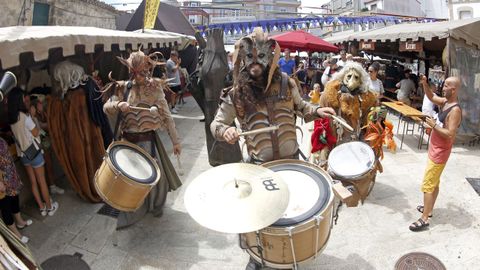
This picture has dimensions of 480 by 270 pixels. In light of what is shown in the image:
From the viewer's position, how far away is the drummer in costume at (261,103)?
2.81 meters

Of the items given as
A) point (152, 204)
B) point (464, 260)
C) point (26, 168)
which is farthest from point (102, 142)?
point (464, 260)

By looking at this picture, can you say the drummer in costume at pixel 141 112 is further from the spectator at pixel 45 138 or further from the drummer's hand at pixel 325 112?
the drummer's hand at pixel 325 112

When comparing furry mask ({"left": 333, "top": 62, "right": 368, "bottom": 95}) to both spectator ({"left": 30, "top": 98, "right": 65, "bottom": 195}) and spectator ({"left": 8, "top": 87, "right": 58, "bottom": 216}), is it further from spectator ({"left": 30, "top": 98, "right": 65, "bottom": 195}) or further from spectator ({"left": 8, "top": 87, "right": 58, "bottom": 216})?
spectator ({"left": 30, "top": 98, "right": 65, "bottom": 195})

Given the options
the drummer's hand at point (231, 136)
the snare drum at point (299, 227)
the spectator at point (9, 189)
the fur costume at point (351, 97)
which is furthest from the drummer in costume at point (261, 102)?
the spectator at point (9, 189)

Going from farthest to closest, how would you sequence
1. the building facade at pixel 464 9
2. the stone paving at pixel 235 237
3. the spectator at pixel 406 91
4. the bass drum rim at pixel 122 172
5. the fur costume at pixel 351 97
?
the building facade at pixel 464 9
the spectator at pixel 406 91
the fur costume at pixel 351 97
the stone paving at pixel 235 237
the bass drum rim at pixel 122 172

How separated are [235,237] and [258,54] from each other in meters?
2.16

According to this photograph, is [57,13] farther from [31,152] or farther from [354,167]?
[354,167]

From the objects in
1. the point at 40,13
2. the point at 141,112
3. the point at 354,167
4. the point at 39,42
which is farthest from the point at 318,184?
the point at 40,13

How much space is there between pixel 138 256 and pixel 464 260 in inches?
127

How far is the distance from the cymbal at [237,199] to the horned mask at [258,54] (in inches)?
35.7

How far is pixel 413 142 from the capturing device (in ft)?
24.1

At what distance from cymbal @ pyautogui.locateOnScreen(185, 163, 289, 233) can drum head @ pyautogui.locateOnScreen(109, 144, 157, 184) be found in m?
1.32

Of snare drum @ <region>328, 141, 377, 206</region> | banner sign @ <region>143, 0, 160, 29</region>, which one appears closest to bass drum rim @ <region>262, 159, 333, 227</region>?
snare drum @ <region>328, 141, 377, 206</region>

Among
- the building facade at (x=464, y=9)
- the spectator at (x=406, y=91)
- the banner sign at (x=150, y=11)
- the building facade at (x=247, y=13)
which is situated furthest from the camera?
A: the building facade at (x=247, y=13)
